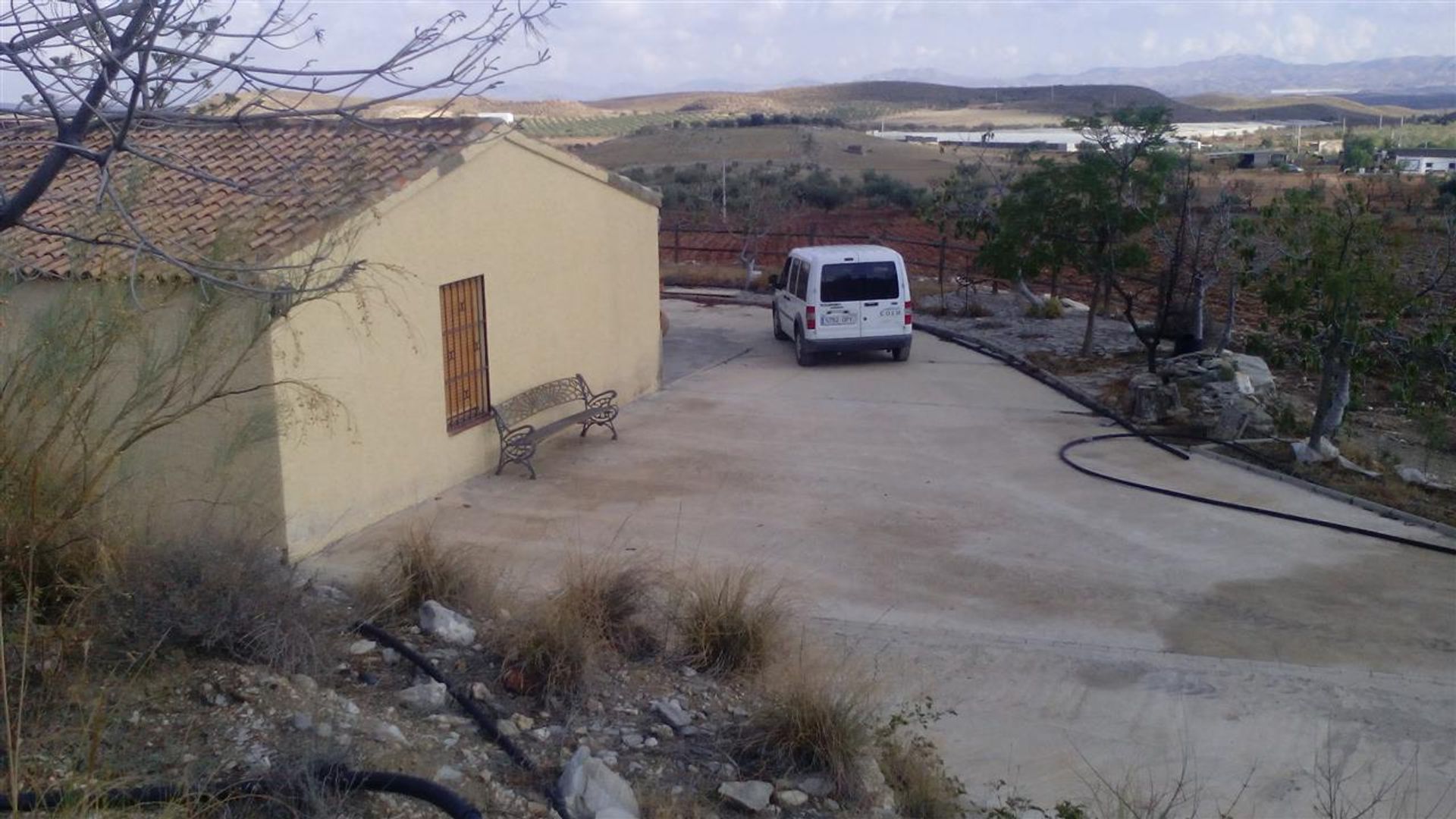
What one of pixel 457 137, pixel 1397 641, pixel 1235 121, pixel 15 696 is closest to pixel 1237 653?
pixel 1397 641

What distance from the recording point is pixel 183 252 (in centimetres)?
836

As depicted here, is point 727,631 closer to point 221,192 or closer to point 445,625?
point 445,625

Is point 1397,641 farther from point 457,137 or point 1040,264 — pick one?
point 1040,264

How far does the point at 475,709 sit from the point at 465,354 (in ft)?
24.4

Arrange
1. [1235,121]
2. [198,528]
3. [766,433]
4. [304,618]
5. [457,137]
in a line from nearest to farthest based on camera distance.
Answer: [304,618]
[198,528]
[457,137]
[766,433]
[1235,121]

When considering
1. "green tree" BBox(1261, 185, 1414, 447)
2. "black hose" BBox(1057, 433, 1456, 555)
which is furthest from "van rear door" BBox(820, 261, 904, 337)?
"green tree" BBox(1261, 185, 1414, 447)

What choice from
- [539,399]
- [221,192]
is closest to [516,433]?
[539,399]

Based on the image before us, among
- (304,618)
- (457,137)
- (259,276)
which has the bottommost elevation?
(304,618)

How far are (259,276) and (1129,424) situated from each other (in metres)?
11.2

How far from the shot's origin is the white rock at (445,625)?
24.7 feet

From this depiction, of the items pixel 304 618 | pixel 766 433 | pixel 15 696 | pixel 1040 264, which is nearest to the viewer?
pixel 15 696

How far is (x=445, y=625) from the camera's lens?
7602 mm

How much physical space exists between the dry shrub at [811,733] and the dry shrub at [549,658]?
3.35ft

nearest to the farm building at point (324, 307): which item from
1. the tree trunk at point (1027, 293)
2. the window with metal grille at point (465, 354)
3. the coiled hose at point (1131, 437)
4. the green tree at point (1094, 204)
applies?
the window with metal grille at point (465, 354)
